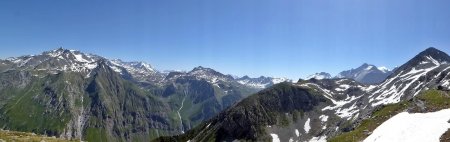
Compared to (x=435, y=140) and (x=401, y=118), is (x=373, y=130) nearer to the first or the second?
(x=401, y=118)

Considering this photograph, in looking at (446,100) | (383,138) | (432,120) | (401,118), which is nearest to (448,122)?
(432,120)

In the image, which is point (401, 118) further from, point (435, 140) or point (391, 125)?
point (435, 140)

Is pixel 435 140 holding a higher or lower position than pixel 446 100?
lower

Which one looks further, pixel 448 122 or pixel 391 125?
pixel 391 125

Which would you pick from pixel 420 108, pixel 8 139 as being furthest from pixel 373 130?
pixel 8 139

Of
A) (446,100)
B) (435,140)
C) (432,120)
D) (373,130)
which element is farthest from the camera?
(446,100)

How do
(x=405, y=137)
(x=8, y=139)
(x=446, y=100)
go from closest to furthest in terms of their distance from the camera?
(x=8, y=139), (x=405, y=137), (x=446, y=100)
